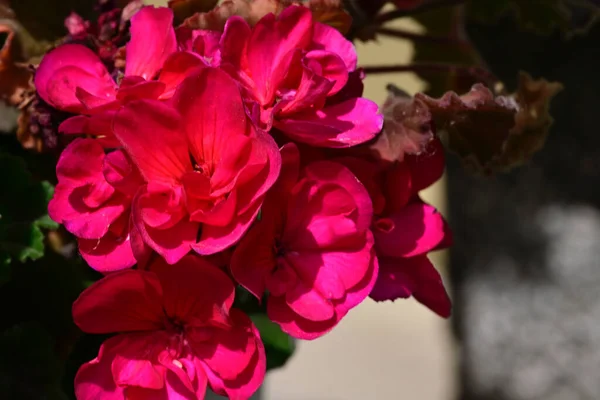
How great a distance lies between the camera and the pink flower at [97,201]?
39 cm

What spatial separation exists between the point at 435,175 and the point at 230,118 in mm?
177

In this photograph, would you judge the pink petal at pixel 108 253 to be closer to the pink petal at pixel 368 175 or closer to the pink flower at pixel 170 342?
the pink flower at pixel 170 342

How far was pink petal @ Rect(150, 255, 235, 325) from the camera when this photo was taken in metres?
0.39

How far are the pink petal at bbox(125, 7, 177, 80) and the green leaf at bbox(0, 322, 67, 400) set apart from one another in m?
0.23

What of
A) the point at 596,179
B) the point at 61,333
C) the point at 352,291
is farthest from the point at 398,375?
the point at 352,291

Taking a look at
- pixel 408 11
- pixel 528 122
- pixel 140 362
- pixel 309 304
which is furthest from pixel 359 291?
pixel 408 11

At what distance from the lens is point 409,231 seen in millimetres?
461

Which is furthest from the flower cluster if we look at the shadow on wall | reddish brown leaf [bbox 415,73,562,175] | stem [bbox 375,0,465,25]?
the shadow on wall

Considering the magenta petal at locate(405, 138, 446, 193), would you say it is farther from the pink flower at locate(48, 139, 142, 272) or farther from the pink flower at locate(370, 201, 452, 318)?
the pink flower at locate(48, 139, 142, 272)

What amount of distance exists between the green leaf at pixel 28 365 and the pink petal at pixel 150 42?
233 mm

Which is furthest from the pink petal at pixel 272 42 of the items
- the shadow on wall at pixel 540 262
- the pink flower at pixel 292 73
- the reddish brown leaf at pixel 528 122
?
the shadow on wall at pixel 540 262

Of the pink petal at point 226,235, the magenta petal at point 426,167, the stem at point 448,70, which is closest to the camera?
the pink petal at point 226,235

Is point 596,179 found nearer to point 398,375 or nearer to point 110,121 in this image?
point 398,375

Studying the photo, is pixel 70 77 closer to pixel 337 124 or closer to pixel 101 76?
pixel 101 76
